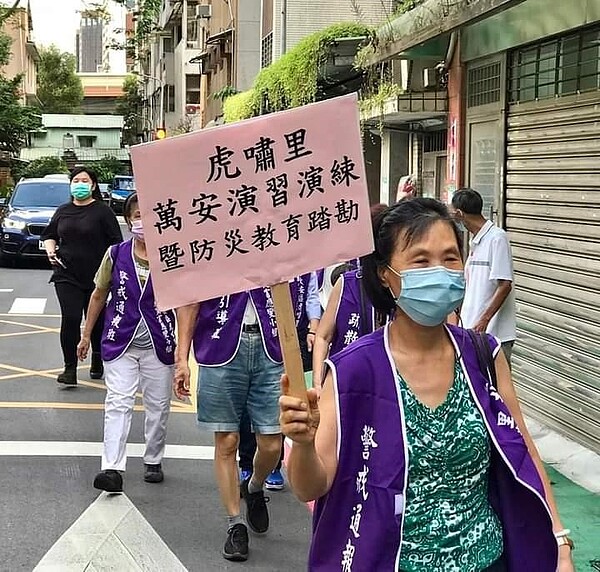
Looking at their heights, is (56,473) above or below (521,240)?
below

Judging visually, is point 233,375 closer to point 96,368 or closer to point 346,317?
point 346,317

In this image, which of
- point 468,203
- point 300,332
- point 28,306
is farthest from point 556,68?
point 28,306

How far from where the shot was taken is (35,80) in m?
78.2

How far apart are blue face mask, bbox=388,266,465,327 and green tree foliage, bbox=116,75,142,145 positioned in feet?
253

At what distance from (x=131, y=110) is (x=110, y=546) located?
7891 cm

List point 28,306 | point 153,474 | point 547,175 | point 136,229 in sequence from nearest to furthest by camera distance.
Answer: point 136,229
point 153,474
point 547,175
point 28,306

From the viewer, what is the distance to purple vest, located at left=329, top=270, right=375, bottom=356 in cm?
522

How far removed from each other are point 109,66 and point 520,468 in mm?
154781

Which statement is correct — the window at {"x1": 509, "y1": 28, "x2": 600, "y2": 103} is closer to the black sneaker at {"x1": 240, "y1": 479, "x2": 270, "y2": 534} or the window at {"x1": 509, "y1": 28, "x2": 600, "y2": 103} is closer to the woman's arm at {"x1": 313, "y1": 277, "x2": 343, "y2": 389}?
the woman's arm at {"x1": 313, "y1": 277, "x2": 343, "y2": 389}

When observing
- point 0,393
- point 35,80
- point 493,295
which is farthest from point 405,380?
point 35,80

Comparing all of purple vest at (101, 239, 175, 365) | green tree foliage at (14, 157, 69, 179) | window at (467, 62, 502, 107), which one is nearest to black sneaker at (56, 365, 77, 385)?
purple vest at (101, 239, 175, 365)

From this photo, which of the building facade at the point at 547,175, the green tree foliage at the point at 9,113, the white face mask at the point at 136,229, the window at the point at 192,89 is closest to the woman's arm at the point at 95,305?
the white face mask at the point at 136,229

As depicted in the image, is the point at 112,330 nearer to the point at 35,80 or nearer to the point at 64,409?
the point at 64,409

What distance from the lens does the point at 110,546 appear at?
5.06 metres
